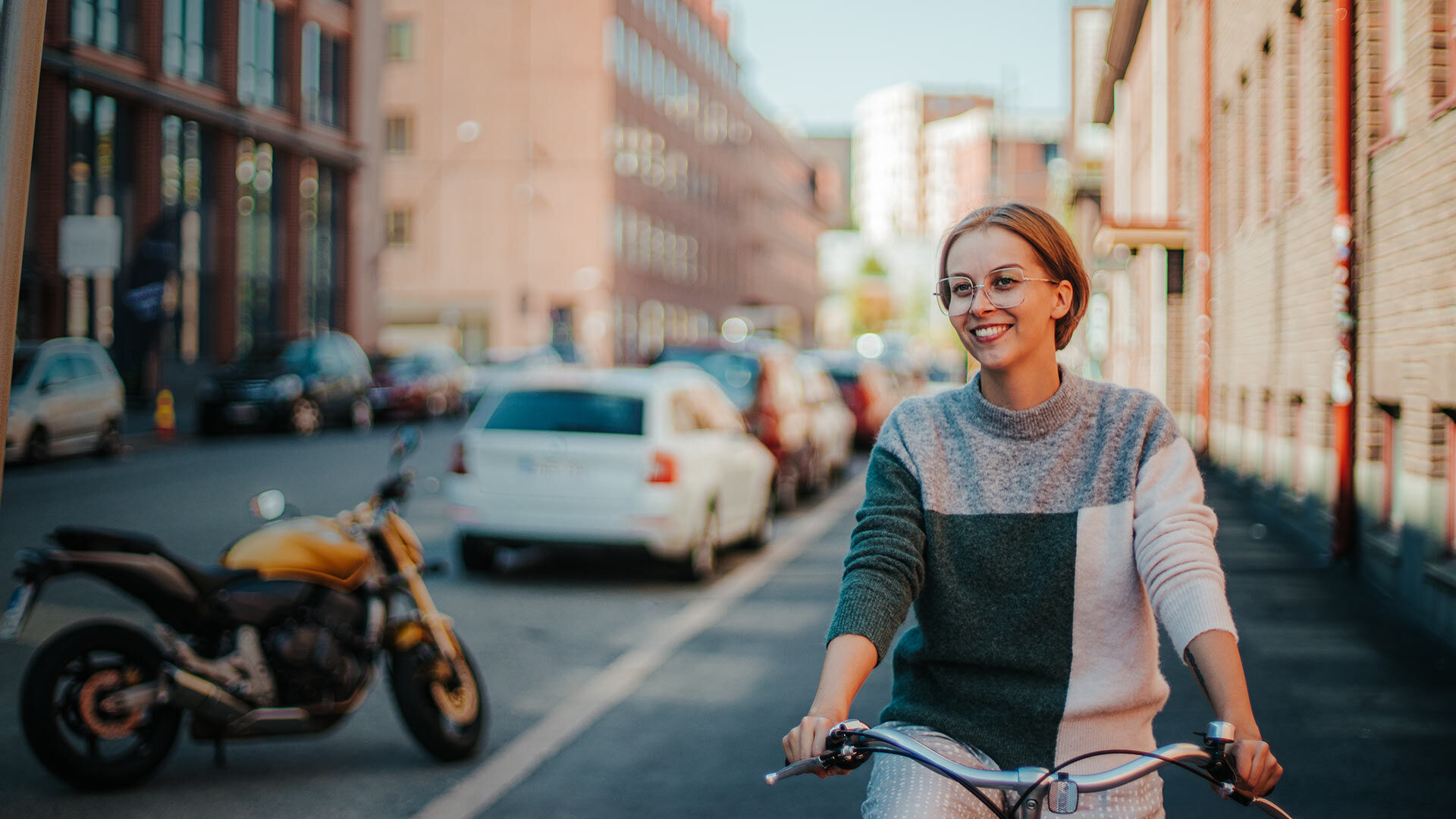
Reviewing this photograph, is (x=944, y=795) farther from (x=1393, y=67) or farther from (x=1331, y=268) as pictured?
(x=1331, y=268)

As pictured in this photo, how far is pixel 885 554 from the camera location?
2.65 metres

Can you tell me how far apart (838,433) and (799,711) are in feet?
46.9

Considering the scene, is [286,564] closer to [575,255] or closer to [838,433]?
[838,433]

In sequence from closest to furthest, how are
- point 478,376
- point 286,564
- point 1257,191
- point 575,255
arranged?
1. point 286,564
2. point 1257,191
3. point 478,376
4. point 575,255

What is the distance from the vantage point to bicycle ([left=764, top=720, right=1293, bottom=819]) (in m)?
2.34

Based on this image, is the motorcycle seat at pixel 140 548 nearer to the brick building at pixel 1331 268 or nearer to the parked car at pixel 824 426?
the brick building at pixel 1331 268

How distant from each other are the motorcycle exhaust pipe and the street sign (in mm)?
20457

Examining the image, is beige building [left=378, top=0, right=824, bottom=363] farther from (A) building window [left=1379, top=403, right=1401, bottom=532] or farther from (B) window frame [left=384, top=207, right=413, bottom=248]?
(A) building window [left=1379, top=403, right=1401, bottom=532]

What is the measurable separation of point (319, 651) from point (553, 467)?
523 cm

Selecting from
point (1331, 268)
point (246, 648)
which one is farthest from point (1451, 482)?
point (246, 648)

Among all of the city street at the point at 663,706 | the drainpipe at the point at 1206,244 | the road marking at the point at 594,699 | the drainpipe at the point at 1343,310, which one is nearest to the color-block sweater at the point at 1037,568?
the city street at the point at 663,706

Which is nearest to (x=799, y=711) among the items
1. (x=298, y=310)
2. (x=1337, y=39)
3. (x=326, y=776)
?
(x=326, y=776)

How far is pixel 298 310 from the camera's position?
4138 cm

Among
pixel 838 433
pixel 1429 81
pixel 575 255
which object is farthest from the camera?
pixel 575 255
